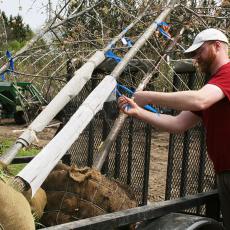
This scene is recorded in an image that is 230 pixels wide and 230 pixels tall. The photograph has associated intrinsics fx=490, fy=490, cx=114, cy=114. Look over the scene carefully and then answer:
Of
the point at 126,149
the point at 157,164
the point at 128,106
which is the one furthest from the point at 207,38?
the point at 157,164

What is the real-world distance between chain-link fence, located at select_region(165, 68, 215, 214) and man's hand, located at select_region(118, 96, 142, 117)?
3.13ft

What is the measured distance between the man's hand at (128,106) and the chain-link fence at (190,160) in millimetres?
955

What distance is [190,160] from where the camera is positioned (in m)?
4.74

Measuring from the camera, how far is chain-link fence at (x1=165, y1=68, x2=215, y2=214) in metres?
4.37

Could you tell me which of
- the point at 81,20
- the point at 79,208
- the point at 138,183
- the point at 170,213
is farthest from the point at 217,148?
the point at 81,20

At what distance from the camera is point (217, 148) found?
131 inches

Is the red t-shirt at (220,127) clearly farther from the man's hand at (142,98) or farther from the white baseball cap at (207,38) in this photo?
the man's hand at (142,98)

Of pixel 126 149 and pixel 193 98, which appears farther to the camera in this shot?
pixel 126 149

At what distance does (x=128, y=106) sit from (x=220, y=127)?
0.65 metres

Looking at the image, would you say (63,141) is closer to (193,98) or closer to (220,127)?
(193,98)

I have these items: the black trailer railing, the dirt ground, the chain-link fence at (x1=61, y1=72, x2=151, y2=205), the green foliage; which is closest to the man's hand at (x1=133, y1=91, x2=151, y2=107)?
the black trailer railing

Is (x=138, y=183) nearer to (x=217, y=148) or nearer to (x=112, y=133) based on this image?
(x=112, y=133)

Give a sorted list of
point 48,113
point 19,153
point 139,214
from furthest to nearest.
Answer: point 19,153, point 48,113, point 139,214

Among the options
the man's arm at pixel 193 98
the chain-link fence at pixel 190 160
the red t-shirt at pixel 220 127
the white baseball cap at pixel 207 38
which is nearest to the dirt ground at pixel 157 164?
the chain-link fence at pixel 190 160
